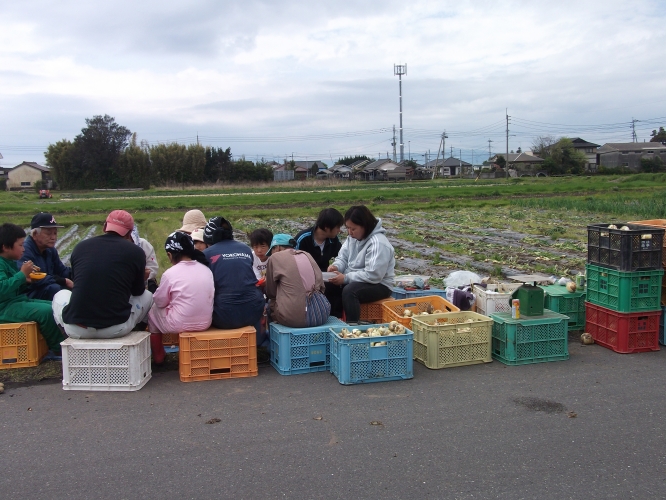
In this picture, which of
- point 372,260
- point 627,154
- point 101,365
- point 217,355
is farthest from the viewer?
point 627,154

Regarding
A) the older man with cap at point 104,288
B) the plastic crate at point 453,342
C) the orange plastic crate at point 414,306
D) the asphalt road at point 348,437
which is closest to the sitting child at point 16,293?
the older man with cap at point 104,288

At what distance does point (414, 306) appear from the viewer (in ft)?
21.8

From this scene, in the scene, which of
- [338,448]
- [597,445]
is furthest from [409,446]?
[597,445]

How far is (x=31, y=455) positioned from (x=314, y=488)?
1872mm

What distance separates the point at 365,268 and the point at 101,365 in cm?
286

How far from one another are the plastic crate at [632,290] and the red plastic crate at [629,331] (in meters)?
0.07

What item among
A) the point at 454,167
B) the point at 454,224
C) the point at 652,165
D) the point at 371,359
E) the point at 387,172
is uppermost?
the point at 454,167

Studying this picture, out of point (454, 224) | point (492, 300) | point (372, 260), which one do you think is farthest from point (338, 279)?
point (454, 224)

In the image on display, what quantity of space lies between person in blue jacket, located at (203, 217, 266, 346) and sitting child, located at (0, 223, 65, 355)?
63.9 inches

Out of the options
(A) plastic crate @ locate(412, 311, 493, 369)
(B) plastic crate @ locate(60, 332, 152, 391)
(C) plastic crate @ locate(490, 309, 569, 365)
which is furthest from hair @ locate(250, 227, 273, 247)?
(C) plastic crate @ locate(490, 309, 569, 365)

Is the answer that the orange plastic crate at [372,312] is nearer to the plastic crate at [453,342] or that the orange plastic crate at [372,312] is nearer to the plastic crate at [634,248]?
the plastic crate at [453,342]

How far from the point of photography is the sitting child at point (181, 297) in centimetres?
542

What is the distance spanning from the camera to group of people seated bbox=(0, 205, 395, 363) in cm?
514

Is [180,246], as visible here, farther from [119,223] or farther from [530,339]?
[530,339]
